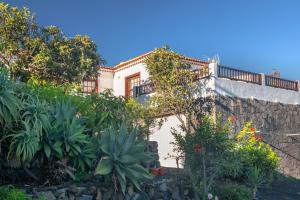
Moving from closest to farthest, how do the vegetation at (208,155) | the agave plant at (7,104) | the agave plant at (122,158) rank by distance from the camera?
1. the agave plant at (7,104)
2. the agave plant at (122,158)
3. the vegetation at (208,155)

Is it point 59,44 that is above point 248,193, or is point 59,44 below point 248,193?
above

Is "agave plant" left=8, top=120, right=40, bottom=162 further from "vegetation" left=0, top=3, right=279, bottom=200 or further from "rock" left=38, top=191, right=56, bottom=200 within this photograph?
"rock" left=38, top=191, right=56, bottom=200

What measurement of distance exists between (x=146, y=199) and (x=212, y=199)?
6.87 ft

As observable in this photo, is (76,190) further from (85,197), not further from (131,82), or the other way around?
(131,82)

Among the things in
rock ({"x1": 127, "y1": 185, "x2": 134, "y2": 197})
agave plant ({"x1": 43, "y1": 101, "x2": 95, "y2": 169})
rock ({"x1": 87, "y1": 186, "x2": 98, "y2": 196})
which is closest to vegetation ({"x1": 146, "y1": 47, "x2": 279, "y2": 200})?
rock ({"x1": 127, "y1": 185, "x2": 134, "y2": 197})

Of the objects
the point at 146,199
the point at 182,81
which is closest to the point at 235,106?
the point at 182,81

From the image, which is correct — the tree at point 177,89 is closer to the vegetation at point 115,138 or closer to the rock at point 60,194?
the vegetation at point 115,138

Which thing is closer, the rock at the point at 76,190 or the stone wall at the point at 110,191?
the stone wall at the point at 110,191

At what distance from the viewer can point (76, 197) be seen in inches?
360

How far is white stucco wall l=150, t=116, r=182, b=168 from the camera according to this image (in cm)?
1981

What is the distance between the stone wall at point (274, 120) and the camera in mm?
19720

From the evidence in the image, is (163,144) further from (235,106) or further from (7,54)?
(7,54)

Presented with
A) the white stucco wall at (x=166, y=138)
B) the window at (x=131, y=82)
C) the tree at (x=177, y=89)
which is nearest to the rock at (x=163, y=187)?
the tree at (x=177, y=89)

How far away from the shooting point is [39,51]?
20.5 meters
